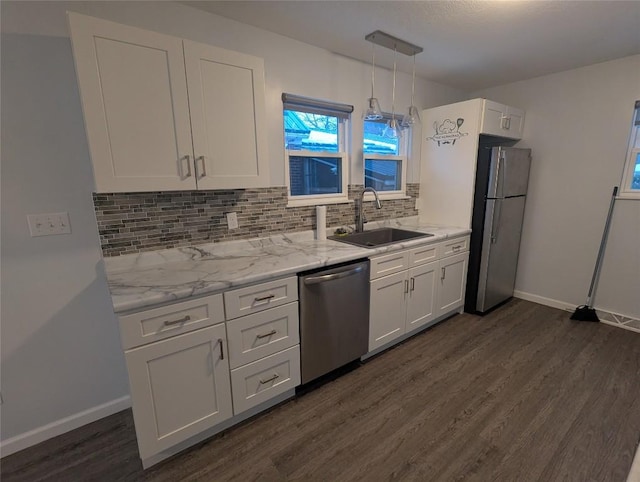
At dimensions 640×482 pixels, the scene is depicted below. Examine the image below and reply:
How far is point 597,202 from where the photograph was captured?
2.82 metres

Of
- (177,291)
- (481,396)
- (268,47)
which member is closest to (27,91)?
(177,291)

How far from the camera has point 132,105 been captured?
1.42 meters

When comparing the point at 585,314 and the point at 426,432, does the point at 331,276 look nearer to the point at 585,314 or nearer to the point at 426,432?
the point at 426,432

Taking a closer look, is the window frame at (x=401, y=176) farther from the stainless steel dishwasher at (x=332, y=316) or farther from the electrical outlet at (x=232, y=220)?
the electrical outlet at (x=232, y=220)

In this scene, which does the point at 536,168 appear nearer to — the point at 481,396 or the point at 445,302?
the point at 445,302

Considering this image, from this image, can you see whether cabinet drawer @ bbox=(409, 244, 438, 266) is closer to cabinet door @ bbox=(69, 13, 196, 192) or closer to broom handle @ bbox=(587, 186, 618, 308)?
broom handle @ bbox=(587, 186, 618, 308)

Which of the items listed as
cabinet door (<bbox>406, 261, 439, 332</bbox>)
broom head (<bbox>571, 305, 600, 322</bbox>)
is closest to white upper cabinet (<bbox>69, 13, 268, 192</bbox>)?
cabinet door (<bbox>406, 261, 439, 332</bbox>)

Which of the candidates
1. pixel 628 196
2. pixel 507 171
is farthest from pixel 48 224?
pixel 628 196

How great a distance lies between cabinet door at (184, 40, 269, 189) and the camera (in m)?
1.56

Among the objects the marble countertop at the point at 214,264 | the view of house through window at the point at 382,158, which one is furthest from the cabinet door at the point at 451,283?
the view of house through window at the point at 382,158

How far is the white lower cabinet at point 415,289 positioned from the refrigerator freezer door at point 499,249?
7.4 inches

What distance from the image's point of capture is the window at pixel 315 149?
236 centimetres

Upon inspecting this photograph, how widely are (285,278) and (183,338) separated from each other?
0.59 metres

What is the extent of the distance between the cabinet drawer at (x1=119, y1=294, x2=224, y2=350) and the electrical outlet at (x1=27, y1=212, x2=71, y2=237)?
74cm
